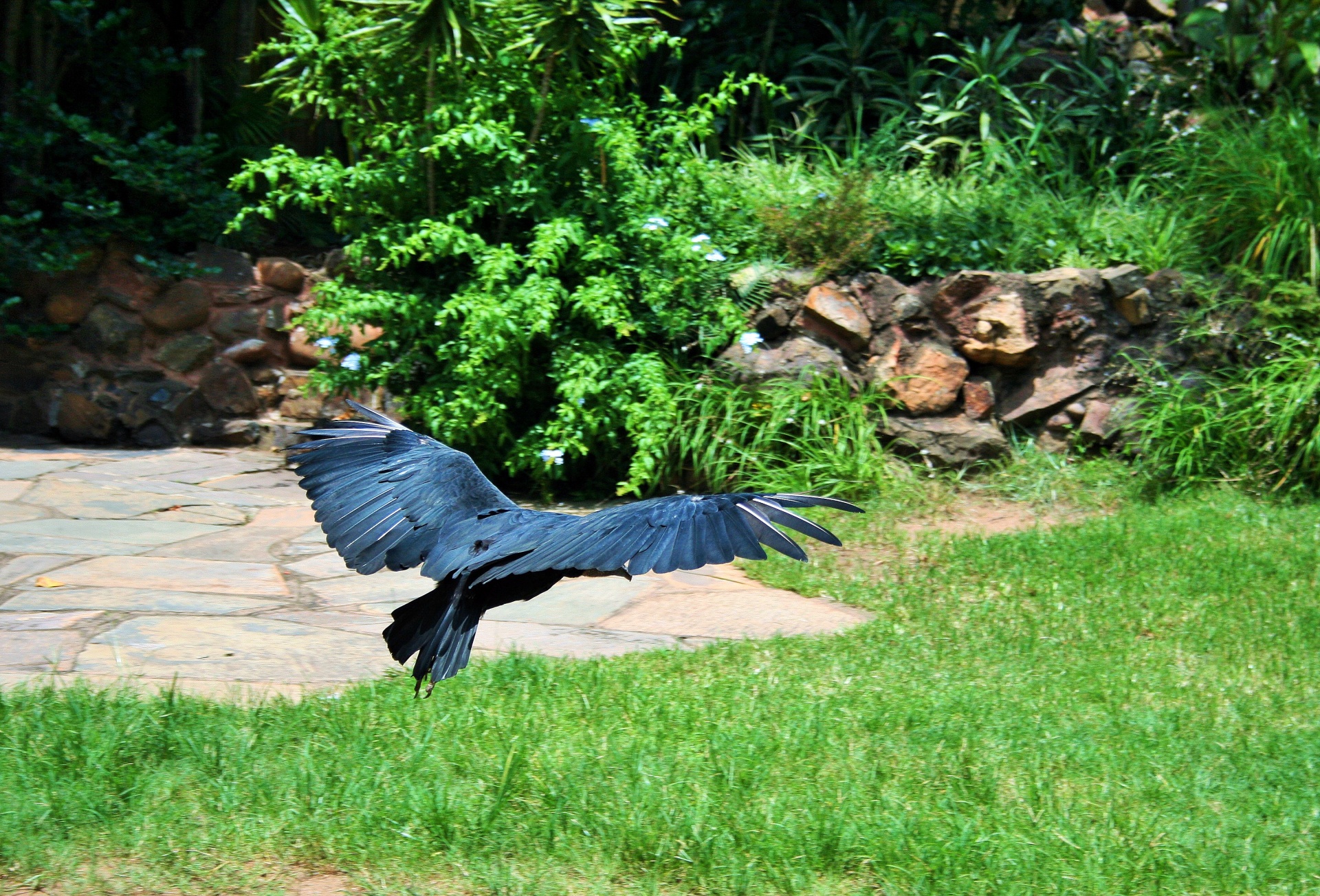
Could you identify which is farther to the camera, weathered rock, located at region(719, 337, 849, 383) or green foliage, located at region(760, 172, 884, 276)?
green foliage, located at region(760, 172, 884, 276)

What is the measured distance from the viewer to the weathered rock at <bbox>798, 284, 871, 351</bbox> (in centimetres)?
633

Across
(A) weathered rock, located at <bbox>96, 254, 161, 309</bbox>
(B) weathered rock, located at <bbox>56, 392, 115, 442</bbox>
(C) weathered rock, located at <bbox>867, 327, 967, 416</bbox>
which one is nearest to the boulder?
(C) weathered rock, located at <bbox>867, 327, 967, 416</bbox>

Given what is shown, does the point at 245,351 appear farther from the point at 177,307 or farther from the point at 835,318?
the point at 835,318

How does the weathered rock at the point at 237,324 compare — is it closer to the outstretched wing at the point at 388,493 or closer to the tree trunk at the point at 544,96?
the tree trunk at the point at 544,96

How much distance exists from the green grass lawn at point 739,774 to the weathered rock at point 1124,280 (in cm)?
261

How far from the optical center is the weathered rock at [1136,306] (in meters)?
6.38

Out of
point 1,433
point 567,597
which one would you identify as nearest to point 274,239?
point 1,433

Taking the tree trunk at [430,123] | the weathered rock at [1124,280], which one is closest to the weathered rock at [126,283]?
the tree trunk at [430,123]

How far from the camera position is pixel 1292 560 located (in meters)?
4.88

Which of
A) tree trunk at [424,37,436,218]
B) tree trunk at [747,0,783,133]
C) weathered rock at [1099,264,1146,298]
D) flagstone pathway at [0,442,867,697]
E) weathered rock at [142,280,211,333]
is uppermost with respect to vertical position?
tree trunk at [747,0,783,133]

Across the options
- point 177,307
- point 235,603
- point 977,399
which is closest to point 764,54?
point 977,399

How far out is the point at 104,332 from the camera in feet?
23.9

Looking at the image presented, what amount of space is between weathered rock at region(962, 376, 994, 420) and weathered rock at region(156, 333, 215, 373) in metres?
4.61

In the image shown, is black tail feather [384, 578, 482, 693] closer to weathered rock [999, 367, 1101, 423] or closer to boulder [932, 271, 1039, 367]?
boulder [932, 271, 1039, 367]
